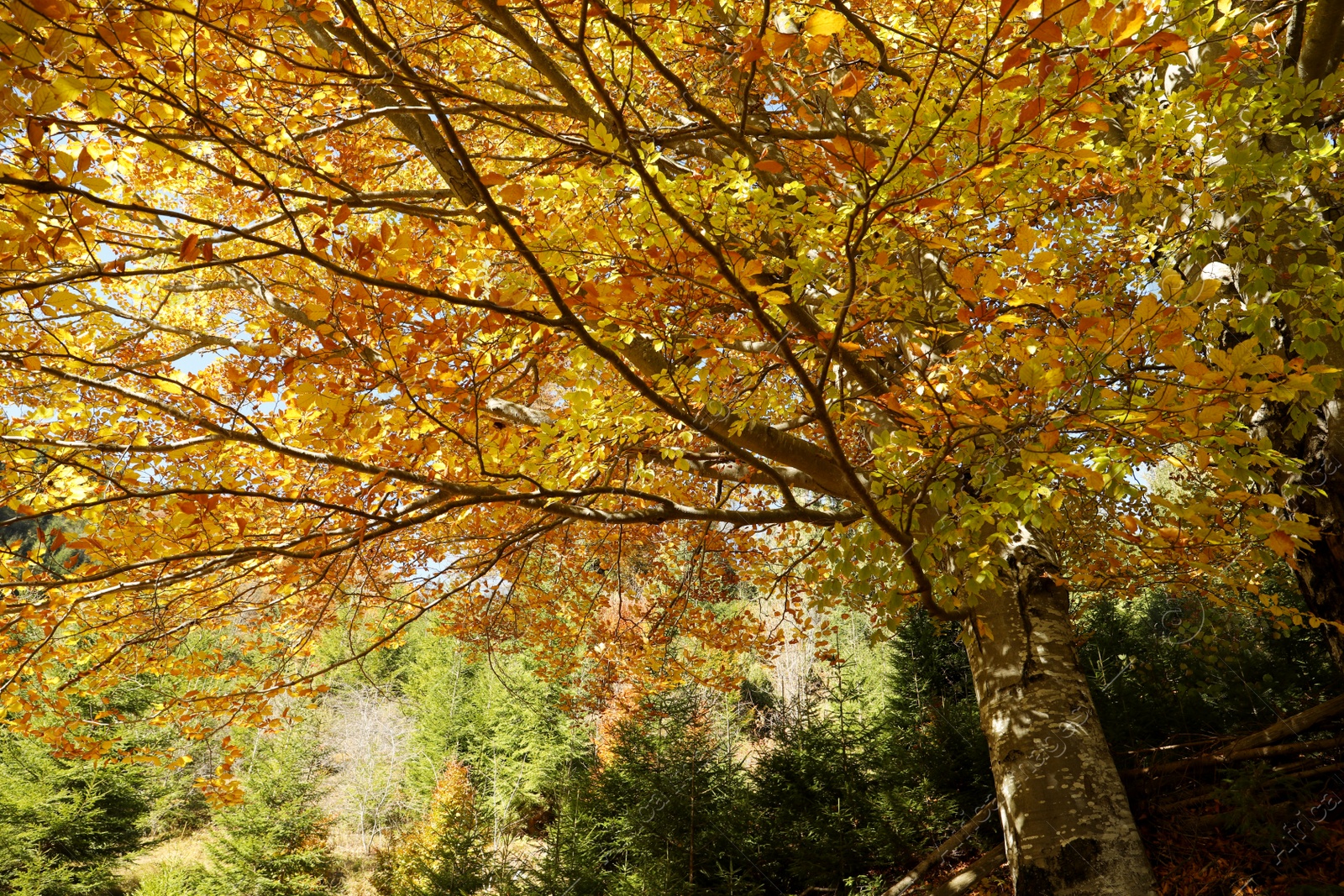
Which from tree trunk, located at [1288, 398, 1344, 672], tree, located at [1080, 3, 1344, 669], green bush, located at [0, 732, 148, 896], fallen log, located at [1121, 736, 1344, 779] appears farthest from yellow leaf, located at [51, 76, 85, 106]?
green bush, located at [0, 732, 148, 896]

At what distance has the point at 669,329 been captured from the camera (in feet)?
9.77

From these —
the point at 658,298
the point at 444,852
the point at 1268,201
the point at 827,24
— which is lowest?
the point at 444,852

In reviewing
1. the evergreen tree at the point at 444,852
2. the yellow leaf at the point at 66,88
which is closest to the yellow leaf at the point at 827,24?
the yellow leaf at the point at 66,88

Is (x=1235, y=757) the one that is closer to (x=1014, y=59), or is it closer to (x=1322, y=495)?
(x=1322, y=495)

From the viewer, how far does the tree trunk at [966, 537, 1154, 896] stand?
2859 millimetres

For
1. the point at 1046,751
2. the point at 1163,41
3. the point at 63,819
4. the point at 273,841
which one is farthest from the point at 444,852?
the point at 1163,41

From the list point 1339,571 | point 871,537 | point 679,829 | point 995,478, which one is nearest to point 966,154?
point 995,478

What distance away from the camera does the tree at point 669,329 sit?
1.84 m

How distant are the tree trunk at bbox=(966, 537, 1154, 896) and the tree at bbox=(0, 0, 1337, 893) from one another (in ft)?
0.05

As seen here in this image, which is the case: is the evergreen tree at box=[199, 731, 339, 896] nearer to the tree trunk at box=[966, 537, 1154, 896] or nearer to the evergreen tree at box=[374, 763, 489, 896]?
the evergreen tree at box=[374, 763, 489, 896]

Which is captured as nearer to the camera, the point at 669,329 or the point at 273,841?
the point at 669,329

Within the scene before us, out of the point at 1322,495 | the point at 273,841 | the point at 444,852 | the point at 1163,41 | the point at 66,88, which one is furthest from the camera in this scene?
the point at 273,841

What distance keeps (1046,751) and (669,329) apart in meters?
2.41

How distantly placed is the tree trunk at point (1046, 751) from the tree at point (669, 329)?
1 cm
